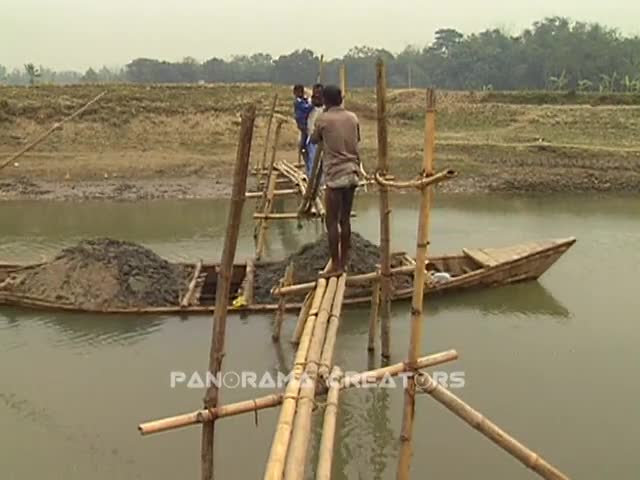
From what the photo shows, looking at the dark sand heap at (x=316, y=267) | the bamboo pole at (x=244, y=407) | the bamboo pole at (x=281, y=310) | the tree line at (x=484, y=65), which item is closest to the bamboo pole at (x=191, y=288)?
the dark sand heap at (x=316, y=267)

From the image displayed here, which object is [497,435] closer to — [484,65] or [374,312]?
[374,312]

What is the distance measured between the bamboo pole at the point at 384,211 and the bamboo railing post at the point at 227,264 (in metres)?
1.86

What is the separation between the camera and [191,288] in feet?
28.5

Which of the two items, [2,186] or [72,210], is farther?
[2,186]

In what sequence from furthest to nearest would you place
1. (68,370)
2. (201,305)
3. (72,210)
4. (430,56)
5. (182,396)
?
(430,56), (72,210), (201,305), (68,370), (182,396)

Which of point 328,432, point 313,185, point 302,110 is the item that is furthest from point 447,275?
point 328,432

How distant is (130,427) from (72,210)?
10.6 metres

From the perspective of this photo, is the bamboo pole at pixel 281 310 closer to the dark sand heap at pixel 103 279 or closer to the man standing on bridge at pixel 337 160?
the man standing on bridge at pixel 337 160

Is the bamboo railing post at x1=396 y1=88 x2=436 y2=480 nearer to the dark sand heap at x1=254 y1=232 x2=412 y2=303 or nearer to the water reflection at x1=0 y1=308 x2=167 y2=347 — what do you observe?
the dark sand heap at x1=254 y1=232 x2=412 y2=303

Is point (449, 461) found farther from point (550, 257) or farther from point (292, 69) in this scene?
point (292, 69)

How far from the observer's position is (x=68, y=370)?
736 cm

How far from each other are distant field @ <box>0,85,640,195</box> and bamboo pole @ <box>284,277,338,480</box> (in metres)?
13.8

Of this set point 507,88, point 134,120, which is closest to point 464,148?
point 134,120

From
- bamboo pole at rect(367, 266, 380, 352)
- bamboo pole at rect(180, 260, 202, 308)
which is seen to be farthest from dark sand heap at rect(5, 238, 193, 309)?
bamboo pole at rect(367, 266, 380, 352)
